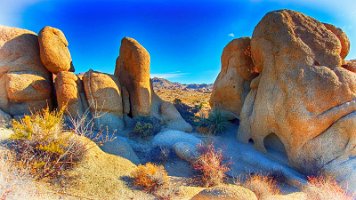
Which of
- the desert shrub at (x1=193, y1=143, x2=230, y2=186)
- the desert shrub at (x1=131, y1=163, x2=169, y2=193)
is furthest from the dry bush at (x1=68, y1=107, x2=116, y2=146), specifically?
the desert shrub at (x1=193, y1=143, x2=230, y2=186)

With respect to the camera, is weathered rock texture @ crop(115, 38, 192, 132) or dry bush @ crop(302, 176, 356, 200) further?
weathered rock texture @ crop(115, 38, 192, 132)

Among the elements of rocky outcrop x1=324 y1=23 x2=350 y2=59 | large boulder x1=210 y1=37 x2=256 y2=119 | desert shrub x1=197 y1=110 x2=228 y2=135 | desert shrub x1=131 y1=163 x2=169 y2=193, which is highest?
rocky outcrop x1=324 y1=23 x2=350 y2=59

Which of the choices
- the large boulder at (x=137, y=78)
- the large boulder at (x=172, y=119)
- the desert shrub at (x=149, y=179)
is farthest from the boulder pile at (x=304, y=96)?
the desert shrub at (x=149, y=179)

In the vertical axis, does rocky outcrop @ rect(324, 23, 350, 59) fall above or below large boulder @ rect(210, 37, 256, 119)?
above

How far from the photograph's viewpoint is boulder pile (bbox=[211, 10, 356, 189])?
8.23 m

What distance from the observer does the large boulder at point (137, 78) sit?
36.9 ft

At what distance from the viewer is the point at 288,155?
914 centimetres

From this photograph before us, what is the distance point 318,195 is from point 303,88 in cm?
345

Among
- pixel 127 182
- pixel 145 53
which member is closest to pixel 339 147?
pixel 127 182

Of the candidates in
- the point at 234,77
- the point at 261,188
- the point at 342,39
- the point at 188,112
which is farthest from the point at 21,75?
the point at 342,39

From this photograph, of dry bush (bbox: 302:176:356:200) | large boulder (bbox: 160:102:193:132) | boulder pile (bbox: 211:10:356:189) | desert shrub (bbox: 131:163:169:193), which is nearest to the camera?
dry bush (bbox: 302:176:356:200)

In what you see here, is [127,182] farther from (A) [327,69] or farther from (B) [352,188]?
(A) [327,69]

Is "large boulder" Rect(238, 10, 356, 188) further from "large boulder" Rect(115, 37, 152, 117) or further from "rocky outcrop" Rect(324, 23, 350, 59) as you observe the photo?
"large boulder" Rect(115, 37, 152, 117)

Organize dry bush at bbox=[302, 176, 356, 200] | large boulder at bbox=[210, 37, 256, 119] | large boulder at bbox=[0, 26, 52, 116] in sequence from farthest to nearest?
1. large boulder at bbox=[210, 37, 256, 119]
2. large boulder at bbox=[0, 26, 52, 116]
3. dry bush at bbox=[302, 176, 356, 200]
